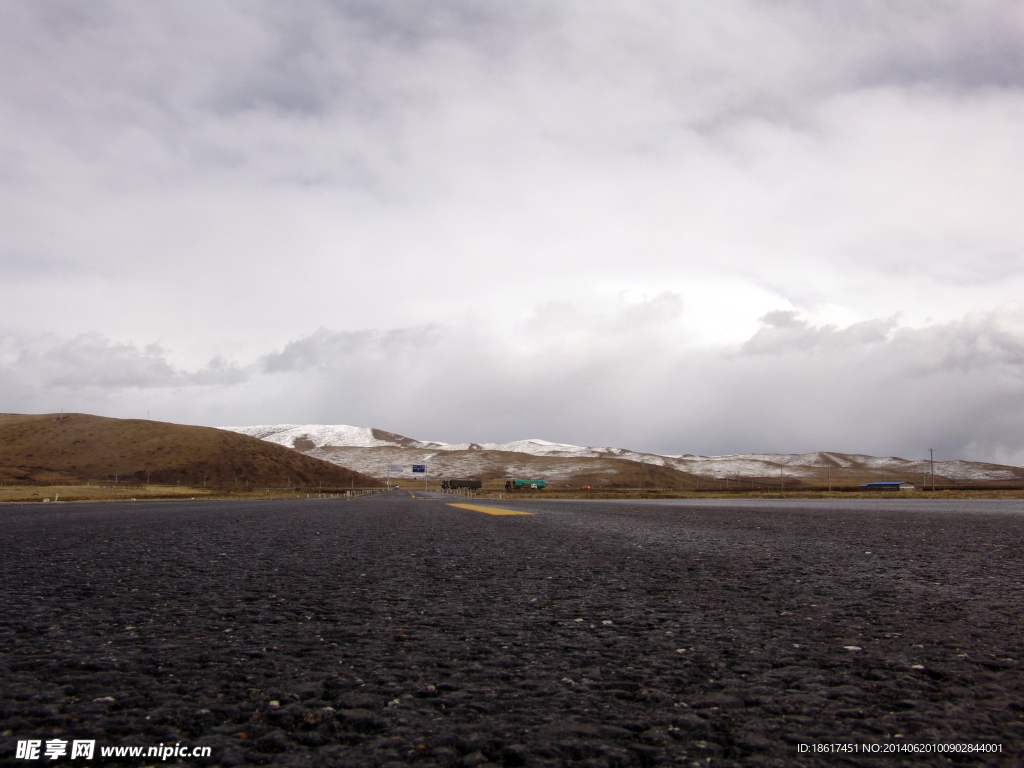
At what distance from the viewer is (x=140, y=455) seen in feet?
384

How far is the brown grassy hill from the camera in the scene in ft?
356

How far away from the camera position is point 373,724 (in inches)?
59.3

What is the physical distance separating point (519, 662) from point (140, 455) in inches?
5336

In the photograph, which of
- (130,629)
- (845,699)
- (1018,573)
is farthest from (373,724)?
(1018,573)

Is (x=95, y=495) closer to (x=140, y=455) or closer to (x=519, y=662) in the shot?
(x=519, y=662)

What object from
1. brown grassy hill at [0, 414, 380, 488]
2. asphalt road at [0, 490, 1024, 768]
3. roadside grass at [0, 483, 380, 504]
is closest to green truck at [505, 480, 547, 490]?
brown grassy hill at [0, 414, 380, 488]

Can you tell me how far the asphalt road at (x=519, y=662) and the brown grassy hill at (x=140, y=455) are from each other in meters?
114

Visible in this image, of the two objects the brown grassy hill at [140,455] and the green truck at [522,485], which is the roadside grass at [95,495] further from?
the green truck at [522,485]

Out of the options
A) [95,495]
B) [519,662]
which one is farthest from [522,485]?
[519,662]

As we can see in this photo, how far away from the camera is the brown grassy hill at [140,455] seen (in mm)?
108375

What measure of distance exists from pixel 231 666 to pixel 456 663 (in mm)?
737

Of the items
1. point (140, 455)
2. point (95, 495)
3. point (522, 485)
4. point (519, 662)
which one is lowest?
point (522, 485)

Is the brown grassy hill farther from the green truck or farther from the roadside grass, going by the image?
the green truck

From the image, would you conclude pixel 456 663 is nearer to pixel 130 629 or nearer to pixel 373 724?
pixel 373 724
